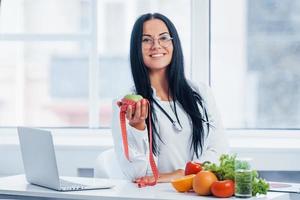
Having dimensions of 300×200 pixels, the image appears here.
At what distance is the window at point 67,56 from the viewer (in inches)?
177

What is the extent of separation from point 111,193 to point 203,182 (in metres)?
0.36

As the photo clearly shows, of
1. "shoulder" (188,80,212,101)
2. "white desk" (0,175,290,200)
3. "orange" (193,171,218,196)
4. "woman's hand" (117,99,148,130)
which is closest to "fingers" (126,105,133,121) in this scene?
"woman's hand" (117,99,148,130)

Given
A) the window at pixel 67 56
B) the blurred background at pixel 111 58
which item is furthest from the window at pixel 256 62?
the window at pixel 67 56

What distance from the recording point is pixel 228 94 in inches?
176

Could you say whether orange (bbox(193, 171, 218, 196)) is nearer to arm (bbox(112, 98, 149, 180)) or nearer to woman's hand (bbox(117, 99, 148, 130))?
woman's hand (bbox(117, 99, 148, 130))

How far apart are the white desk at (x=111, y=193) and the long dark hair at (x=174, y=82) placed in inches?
23.2

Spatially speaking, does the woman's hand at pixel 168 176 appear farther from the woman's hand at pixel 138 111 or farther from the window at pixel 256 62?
the window at pixel 256 62

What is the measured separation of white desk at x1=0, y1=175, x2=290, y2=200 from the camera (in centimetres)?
256

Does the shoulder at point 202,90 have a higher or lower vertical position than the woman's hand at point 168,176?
higher

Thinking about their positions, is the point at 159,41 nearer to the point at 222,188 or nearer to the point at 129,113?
the point at 129,113

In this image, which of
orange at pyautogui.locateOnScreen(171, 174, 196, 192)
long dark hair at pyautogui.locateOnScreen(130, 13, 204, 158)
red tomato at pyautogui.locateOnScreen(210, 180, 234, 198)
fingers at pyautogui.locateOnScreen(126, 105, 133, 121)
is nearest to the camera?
red tomato at pyautogui.locateOnScreen(210, 180, 234, 198)

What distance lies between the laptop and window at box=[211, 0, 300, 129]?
5.80ft

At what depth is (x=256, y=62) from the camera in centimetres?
446

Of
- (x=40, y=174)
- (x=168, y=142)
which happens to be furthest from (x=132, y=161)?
(x=40, y=174)
